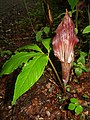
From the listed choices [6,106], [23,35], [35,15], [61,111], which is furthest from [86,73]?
[35,15]

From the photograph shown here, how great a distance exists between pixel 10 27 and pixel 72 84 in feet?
5.24

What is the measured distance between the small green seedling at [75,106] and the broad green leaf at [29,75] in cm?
33

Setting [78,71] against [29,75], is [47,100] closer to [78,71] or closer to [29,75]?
[78,71]

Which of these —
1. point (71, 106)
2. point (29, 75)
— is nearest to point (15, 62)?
point (29, 75)

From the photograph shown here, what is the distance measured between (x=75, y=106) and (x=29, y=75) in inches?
14.9

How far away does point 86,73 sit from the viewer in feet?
4.93

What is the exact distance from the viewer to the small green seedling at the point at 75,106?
1.18 m

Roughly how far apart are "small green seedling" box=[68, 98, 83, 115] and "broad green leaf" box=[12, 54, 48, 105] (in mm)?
332

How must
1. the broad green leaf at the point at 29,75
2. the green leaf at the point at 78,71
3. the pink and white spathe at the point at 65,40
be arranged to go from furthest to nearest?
1. the green leaf at the point at 78,71
2. the pink and white spathe at the point at 65,40
3. the broad green leaf at the point at 29,75

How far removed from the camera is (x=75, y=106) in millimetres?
1208

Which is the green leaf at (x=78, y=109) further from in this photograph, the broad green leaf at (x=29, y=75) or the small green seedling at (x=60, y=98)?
the broad green leaf at (x=29, y=75)

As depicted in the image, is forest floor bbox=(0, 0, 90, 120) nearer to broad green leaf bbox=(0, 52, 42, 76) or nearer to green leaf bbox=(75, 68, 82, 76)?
green leaf bbox=(75, 68, 82, 76)

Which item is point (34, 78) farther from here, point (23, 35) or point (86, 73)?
point (23, 35)

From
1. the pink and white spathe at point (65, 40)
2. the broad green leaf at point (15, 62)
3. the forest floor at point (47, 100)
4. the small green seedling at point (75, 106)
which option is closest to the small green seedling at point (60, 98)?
the forest floor at point (47, 100)
